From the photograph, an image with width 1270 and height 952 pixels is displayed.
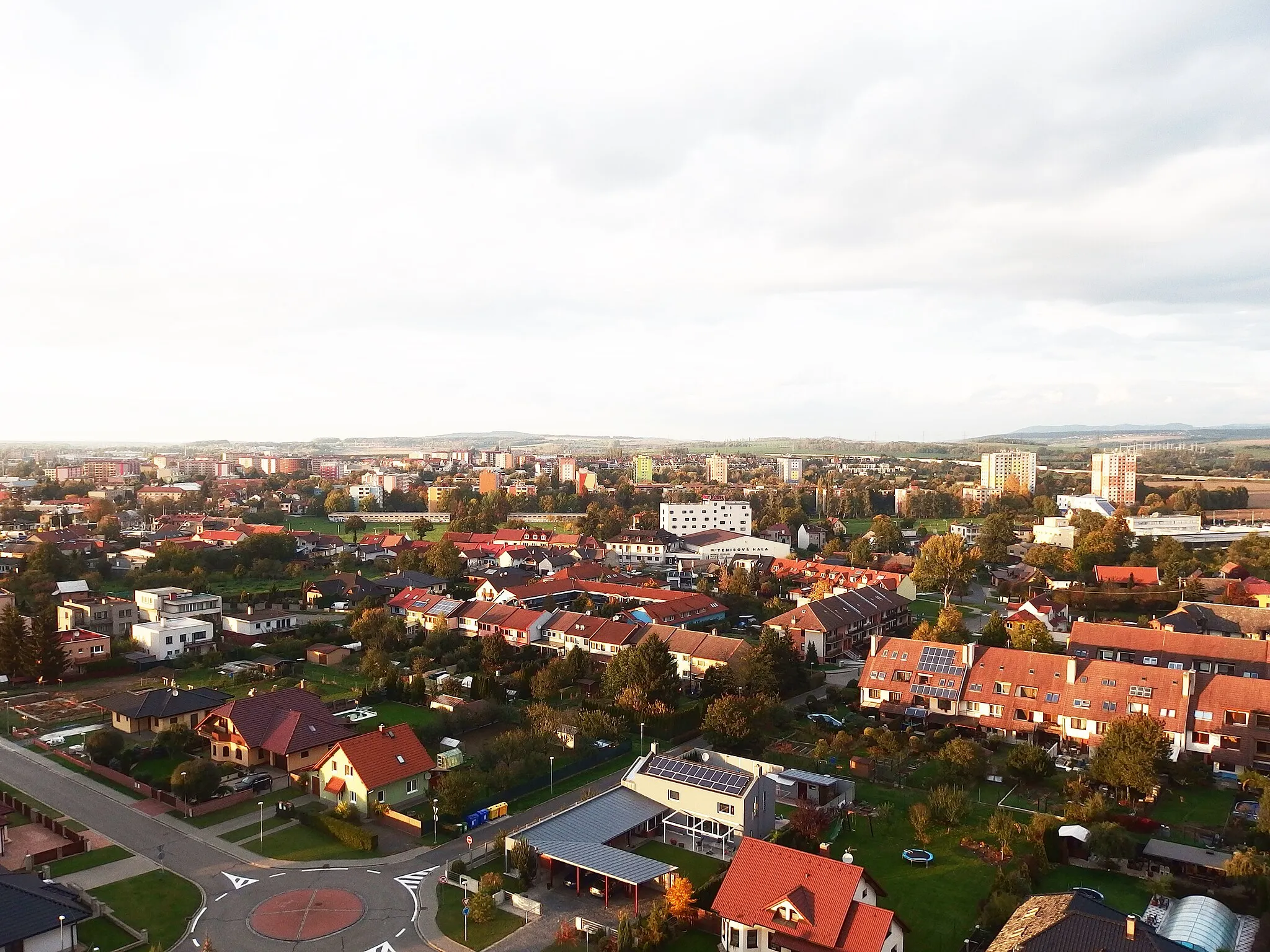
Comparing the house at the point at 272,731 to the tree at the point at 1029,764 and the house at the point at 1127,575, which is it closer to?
the tree at the point at 1029,764

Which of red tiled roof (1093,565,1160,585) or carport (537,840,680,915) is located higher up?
red tiled roof (1093,565,1160,585)

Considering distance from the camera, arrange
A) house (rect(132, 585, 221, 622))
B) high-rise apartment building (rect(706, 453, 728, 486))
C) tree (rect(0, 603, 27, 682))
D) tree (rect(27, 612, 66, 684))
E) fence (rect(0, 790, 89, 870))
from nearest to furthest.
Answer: fence (rect(0, 790, 89, 870))
tree (rect(0, 603, 27, 682))
tree (rect(27, 612, 66, 684))
house (rect(132, 585, 221, 622))
high-rise apartment building (rect(706, 453, 728, 486))

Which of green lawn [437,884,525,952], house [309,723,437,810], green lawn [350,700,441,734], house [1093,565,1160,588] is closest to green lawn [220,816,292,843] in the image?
house [309,723,437,810]

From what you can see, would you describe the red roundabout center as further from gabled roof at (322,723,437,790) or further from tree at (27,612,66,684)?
tree at (27,612,66,684)

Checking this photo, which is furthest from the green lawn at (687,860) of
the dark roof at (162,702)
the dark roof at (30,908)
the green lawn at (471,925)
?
the dark roof at (162,702)

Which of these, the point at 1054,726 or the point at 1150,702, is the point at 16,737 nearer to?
the point at 1054,726

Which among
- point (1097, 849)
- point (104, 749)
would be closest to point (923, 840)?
point (1097, 849)

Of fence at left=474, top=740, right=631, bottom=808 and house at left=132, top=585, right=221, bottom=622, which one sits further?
house at left=132, top=585, right=221, bottom=622
